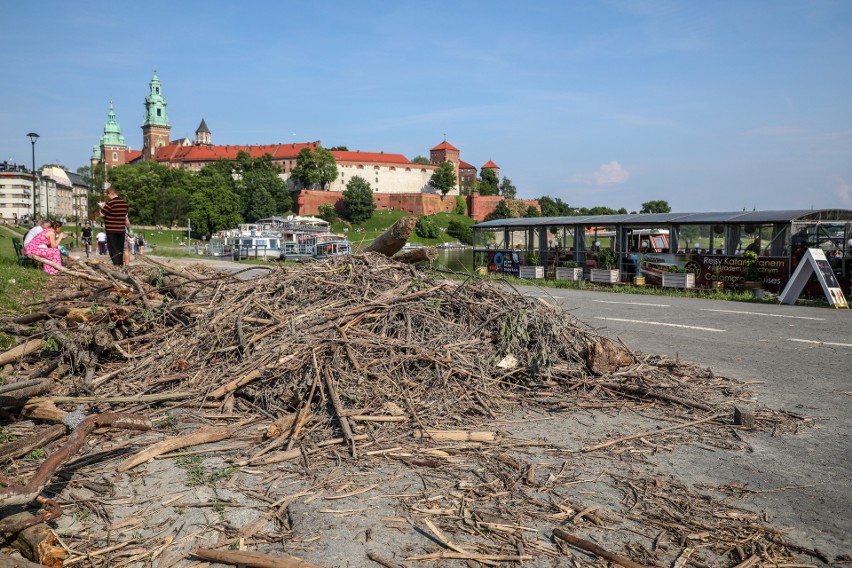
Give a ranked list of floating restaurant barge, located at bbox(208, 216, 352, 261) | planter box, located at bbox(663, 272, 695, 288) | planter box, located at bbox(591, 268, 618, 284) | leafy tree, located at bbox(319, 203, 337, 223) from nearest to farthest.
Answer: planter box, located at bbox(663, 272, 695, 288), planter box, located at bbox(591, 268, 618, 284), floating restaurant barge, located at bbox(208, 216, 352, 261), leafy tree, located at bbox(319, 203, 337, 223)

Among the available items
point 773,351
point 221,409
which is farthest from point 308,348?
point 773,351

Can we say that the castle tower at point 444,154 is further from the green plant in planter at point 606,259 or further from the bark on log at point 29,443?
the bark on log at point 29,443

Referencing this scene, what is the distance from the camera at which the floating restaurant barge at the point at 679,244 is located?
20.1 metres

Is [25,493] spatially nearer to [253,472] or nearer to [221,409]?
[253,472]

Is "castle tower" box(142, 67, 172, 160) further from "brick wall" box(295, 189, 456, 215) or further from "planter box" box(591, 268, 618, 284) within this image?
"planter box" box(591, 268, 618, 284)

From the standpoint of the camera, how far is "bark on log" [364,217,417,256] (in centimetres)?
841

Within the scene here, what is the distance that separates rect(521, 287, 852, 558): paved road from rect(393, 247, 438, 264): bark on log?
5.44 ft

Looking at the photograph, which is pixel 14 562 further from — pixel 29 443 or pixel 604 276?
pixel 604 276

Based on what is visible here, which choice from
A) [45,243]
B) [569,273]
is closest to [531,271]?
[569,273]

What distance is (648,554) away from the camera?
328cm

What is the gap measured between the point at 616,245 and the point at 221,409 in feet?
74.7

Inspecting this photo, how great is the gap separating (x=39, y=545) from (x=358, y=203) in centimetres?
13202

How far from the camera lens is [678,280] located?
22.5m

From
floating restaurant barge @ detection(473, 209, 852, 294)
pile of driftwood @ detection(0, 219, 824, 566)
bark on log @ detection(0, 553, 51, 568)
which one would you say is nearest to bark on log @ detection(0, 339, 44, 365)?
→ pile of driftwood @ detection(0, 219, 824, 566)
